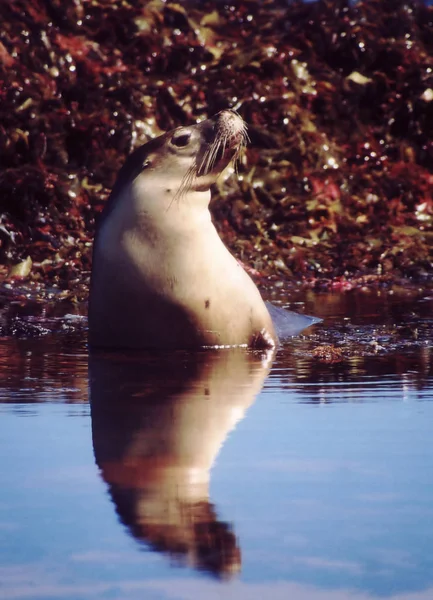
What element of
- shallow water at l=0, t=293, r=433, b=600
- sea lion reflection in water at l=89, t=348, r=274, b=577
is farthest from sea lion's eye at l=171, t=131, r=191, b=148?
shallow water at l=0, t=293, r=433, b=600

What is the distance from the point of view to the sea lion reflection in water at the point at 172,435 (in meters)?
3.24

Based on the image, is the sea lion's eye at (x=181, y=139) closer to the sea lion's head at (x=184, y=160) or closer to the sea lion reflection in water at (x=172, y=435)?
the sea lion's head at (x=184, y=160)

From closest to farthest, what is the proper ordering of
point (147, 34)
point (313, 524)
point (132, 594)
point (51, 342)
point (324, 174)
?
point (132, 594) < point (313, 524) < point (51, 342) < point (324, 174) < point (147, 34)

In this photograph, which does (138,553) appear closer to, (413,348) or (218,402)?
(218,402)

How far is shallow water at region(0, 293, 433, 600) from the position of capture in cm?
295

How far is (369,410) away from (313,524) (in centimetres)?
196

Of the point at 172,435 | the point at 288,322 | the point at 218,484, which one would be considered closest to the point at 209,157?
the point at 288,322

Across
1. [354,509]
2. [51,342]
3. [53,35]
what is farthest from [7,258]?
[354,509]

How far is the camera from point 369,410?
5297mm

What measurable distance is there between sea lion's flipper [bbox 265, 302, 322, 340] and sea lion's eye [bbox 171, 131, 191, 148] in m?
1.46

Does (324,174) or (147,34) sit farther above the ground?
(147,34)

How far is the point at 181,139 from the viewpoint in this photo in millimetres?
8164

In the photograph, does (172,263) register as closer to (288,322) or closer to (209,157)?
(209,157)

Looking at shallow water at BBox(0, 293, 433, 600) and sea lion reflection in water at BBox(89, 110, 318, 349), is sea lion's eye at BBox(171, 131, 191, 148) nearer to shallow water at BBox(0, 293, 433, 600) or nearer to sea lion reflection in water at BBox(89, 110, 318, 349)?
sea lion reflection in water at BBox(89, 110, 318, 349)
